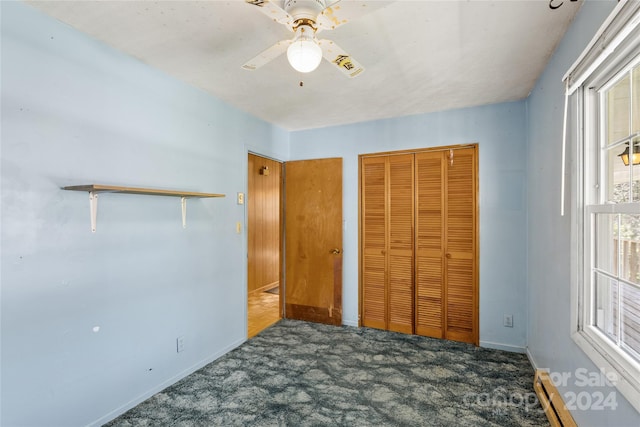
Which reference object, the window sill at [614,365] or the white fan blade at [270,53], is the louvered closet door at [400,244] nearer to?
the window sill at [614,365]

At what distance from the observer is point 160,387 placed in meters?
2.21

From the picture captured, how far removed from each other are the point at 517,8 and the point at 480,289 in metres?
2.36

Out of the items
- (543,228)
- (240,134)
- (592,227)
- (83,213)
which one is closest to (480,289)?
(543,228)

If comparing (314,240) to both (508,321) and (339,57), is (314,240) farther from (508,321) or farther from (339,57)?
(339,57)

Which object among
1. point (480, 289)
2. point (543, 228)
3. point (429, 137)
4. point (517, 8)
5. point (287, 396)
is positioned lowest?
point (287, 396)

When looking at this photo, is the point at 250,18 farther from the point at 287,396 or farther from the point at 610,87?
the point at 287,396

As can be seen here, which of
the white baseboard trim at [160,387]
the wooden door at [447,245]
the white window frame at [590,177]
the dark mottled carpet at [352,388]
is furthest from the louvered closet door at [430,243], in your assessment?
the white baseboard trim at [160,387]

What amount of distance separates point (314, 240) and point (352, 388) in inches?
69.0

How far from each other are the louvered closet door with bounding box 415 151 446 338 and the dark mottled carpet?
9.3 inches

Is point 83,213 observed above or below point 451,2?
below

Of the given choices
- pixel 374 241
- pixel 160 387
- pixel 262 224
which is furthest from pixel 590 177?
pixel 262 224

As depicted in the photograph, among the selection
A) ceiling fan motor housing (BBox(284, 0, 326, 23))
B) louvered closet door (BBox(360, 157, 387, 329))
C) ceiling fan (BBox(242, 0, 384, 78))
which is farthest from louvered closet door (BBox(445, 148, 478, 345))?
ceiling fan motor housing (BBox(284, 0, 326, 23))

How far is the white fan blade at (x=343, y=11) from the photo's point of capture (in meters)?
1.16

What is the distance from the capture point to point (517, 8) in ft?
5.03
